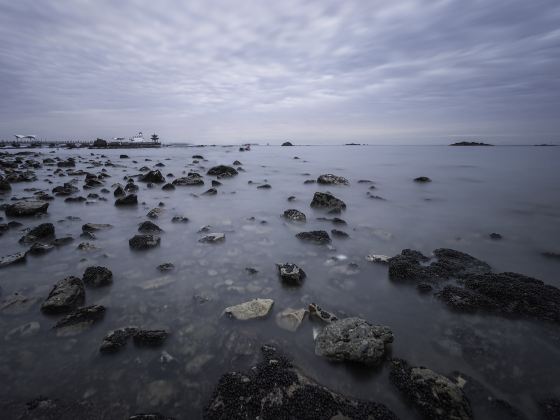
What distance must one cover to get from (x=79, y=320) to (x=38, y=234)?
4961mm

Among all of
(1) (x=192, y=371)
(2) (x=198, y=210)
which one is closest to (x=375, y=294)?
(1) (x=192, y=371)

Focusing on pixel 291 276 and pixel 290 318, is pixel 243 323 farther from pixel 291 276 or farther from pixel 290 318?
pixel 291 276

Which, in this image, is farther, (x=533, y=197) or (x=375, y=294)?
(x=533, y=197)

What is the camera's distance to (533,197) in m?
17.0

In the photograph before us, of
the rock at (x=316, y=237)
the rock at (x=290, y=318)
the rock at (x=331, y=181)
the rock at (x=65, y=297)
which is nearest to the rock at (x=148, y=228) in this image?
the rock at (x=65, y=297)

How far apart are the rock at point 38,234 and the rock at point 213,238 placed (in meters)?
4.14

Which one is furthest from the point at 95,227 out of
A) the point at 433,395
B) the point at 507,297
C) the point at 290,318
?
the point at 507,297

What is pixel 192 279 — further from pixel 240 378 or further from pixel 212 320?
pixel 240 378

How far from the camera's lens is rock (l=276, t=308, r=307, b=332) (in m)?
4.31

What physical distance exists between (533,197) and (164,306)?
2097 centimetres

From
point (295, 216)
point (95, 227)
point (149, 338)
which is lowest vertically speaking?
point (295, 216)

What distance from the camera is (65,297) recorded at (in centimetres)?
454

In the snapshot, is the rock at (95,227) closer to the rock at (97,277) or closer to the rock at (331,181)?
the rock at (97,277)

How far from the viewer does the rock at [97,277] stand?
17.3 feet
